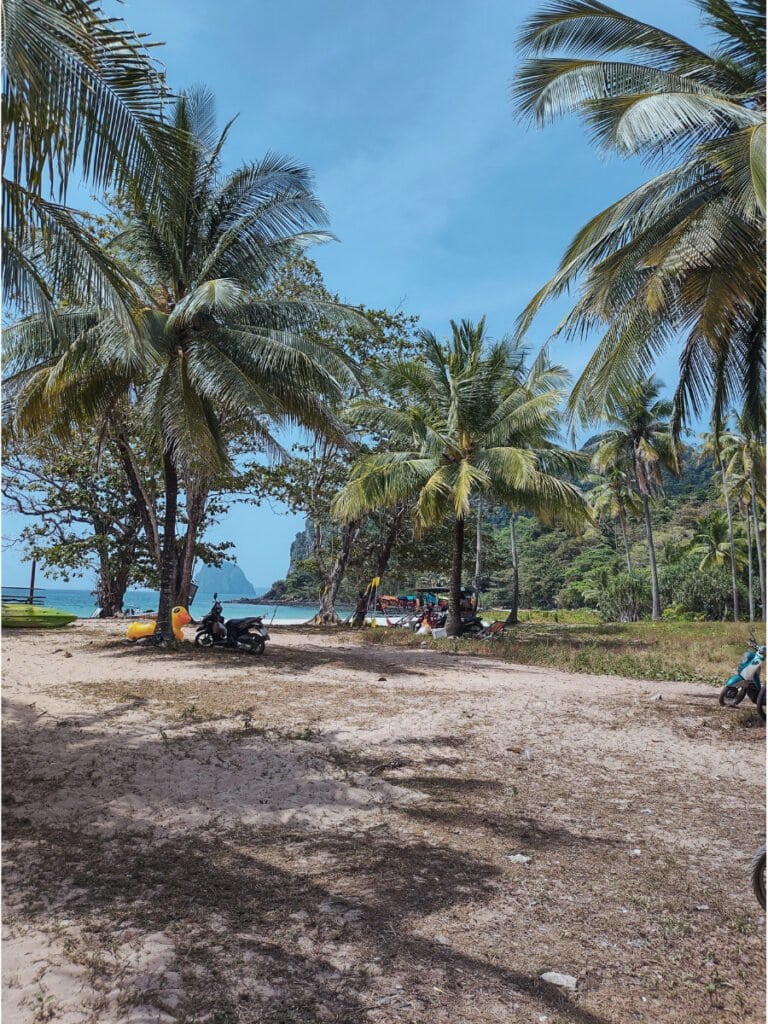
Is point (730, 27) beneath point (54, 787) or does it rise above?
above

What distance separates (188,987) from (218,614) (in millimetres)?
11357

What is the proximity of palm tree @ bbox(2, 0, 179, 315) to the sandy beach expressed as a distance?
397 centimetres

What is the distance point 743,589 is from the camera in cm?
4116

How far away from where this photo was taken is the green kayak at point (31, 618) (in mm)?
16766

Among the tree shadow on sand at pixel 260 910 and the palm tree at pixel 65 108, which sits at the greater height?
the palm tree at pixel 65 108

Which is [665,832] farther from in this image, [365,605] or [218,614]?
[365,605]

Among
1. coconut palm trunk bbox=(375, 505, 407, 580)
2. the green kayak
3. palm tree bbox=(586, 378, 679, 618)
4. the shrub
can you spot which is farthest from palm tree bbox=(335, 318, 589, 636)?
the shrub

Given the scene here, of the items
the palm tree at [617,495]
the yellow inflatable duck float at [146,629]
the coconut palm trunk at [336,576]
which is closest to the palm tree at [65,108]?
the yellow inflatable duck float at [146,629]

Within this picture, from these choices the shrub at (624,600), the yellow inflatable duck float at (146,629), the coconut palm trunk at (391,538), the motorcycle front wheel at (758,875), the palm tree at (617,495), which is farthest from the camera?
the palm tree at (617,495)

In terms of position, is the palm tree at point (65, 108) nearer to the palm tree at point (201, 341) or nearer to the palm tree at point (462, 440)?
the palm tree at point (201, 341)

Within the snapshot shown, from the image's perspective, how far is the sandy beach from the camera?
8.80 feet

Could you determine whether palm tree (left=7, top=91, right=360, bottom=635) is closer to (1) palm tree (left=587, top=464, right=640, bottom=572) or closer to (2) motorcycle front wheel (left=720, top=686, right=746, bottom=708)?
(2) motorcycle front wheel (left=720, top=686, right=746, bottom=708)

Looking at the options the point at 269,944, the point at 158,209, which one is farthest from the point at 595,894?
the point at 158,209

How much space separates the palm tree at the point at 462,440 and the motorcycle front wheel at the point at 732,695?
297 inches
